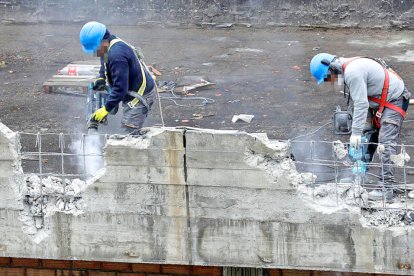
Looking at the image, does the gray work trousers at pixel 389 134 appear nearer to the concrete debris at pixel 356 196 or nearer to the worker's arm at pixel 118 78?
the concrete debris at pixel 356 196

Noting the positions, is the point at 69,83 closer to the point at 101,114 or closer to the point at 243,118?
the point at 243,118

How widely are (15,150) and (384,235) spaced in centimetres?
314

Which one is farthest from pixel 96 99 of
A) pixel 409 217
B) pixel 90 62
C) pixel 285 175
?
pixel 90 62

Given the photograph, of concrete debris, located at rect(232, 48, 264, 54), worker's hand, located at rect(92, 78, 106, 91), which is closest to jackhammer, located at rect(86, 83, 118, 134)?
worker's hand, located at rect(92, 78, 106, 91)

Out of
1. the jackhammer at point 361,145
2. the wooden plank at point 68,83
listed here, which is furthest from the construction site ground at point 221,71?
the jackhammer at point 361,145

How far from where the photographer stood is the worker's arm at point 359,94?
7199mm

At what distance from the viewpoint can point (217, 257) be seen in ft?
23.8

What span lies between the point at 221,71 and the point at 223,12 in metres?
2.54

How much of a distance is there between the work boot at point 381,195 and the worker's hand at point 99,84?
9.47 feet

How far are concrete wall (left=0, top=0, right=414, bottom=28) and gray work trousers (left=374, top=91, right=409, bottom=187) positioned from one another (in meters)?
6.82

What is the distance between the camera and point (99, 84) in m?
8.59

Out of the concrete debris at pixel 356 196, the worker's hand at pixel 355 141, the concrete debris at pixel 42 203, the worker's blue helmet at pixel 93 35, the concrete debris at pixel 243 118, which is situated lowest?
the concrete debris at pixel 243 118

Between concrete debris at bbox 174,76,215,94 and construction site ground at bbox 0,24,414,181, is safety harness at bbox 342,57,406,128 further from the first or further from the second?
concrete debris at bbox 174,76,215,94

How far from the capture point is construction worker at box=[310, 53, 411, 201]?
722 centimetres
